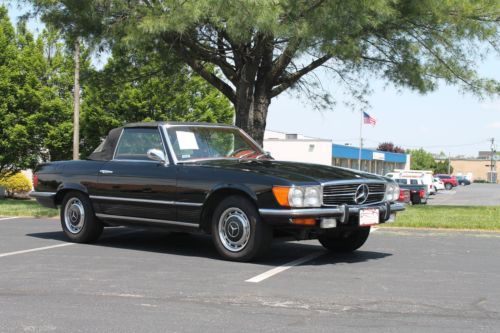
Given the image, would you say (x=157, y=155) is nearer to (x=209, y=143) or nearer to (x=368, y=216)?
(x=209, y=143)

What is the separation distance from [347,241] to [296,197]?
1.78m

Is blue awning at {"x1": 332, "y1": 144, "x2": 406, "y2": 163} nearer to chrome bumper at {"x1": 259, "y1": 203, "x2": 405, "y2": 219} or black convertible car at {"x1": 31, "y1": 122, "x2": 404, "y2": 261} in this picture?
black convertible car at {"x1": 31, "y1": 122, "x2": 404, "y2": 261}

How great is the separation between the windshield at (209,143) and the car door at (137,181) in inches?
7.9

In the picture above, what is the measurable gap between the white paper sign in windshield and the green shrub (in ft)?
65.6

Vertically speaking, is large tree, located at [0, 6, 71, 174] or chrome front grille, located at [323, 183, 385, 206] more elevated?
large tree, located at [0, 6, 71, 174]

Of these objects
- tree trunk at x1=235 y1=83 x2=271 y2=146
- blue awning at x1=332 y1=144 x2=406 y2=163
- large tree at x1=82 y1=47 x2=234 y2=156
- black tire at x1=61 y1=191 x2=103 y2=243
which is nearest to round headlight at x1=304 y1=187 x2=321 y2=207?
black tire at x1=61 y1=191 x2=103 y2=243

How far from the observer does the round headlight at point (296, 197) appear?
6.63m

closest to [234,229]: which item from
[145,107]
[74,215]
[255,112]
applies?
[74,215]

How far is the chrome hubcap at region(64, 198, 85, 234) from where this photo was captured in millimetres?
8688

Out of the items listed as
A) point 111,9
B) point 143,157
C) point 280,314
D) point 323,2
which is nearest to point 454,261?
point 280,314

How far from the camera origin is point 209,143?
8141mm

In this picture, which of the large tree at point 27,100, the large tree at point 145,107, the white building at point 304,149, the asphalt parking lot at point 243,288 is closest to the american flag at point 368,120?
the white building at point 304,149

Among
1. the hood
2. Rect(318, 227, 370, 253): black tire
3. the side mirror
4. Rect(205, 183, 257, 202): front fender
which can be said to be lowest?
Rect(318, 227, 370, 253): black tire

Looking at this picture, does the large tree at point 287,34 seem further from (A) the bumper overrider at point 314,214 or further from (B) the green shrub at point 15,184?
(B) the green shrub at point 15,184
